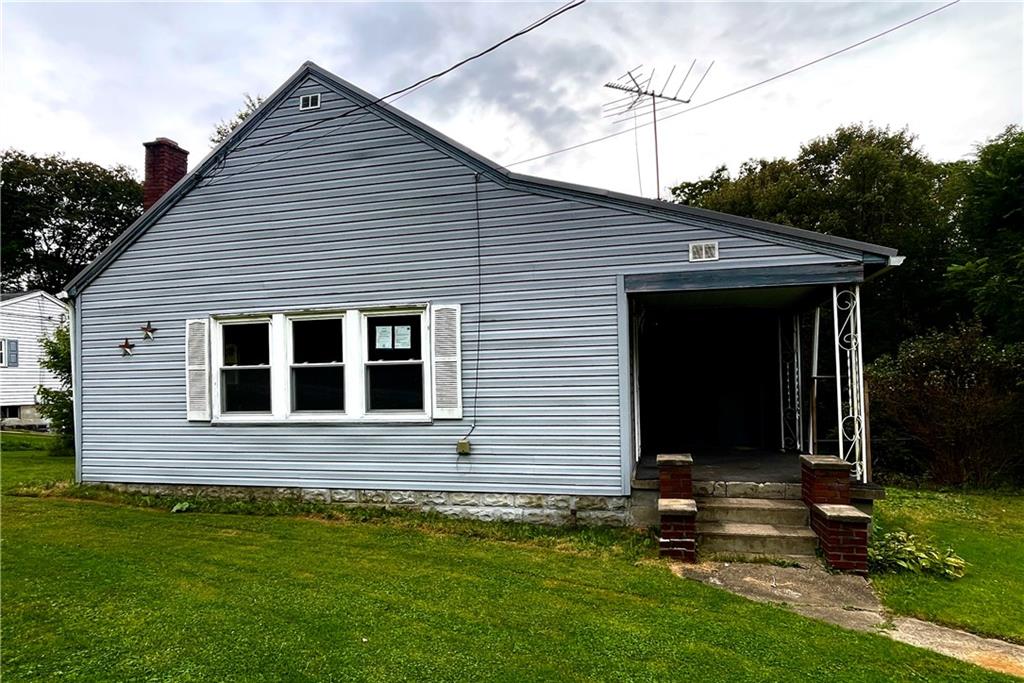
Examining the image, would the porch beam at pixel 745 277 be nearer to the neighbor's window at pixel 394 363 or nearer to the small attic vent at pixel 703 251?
the small attic vent at pixel 703 251

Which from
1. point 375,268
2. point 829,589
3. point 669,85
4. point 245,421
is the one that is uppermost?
point 669,85

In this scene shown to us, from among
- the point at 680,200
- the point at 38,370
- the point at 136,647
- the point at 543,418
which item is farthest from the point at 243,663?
the point at 38,370

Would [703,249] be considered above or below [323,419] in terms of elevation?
above

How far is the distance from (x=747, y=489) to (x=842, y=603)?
181cm

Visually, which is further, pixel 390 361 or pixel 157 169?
pixel 157 169

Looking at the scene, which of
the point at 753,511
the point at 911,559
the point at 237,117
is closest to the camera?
the point at 911,559

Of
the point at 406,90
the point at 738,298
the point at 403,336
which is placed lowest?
the point at 403,336

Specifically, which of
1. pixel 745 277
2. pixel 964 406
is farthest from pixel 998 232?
pixel 745 277

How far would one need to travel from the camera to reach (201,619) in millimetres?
4121

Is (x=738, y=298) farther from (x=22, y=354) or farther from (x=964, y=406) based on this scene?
(x=22, y=354)

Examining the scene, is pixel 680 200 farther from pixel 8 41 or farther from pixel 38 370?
pixel 38 370

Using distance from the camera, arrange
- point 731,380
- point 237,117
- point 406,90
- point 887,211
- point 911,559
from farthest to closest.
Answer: point 237,117 → point 887,211 → point 731,380 → point 406,90 → point 911,559

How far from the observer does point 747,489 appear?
6.34 m

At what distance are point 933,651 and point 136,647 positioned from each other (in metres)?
4.87
